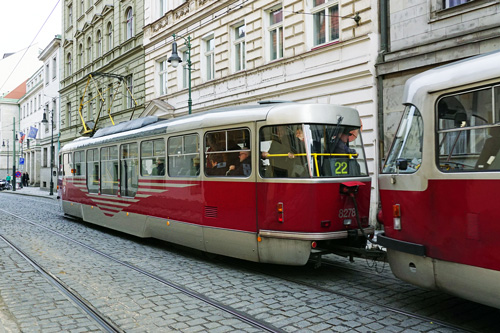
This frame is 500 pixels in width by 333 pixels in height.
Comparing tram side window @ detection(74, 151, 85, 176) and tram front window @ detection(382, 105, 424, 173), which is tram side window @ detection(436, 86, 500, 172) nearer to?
tram front window @ detection(382, 105, 424, 173)

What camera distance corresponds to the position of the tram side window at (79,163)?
1321 cm

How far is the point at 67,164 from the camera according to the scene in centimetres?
1470

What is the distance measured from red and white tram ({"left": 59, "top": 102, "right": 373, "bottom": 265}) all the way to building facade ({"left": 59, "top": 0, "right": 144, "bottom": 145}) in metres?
11.8

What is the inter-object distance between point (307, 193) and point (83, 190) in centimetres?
908

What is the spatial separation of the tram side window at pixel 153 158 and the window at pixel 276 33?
7.42m

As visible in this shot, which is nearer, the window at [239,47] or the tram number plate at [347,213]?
the tram number plate at [347,213]

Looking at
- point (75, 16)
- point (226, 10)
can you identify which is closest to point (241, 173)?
point (226, 10)

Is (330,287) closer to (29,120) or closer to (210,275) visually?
(210,275)

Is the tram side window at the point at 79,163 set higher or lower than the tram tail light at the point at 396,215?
higher

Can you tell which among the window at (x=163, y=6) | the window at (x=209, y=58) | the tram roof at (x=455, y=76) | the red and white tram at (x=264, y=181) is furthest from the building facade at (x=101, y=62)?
the tram roof at (x=455, y=76)

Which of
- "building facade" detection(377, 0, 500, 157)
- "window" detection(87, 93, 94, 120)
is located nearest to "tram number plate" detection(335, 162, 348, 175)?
"building facade" detection(377, 0, 500, 157)

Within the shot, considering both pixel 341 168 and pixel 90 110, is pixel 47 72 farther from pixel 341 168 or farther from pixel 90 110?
pixel 341 168

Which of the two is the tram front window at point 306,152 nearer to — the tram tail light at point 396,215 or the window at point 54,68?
the tram tail light at point 396,215

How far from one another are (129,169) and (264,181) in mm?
4742
